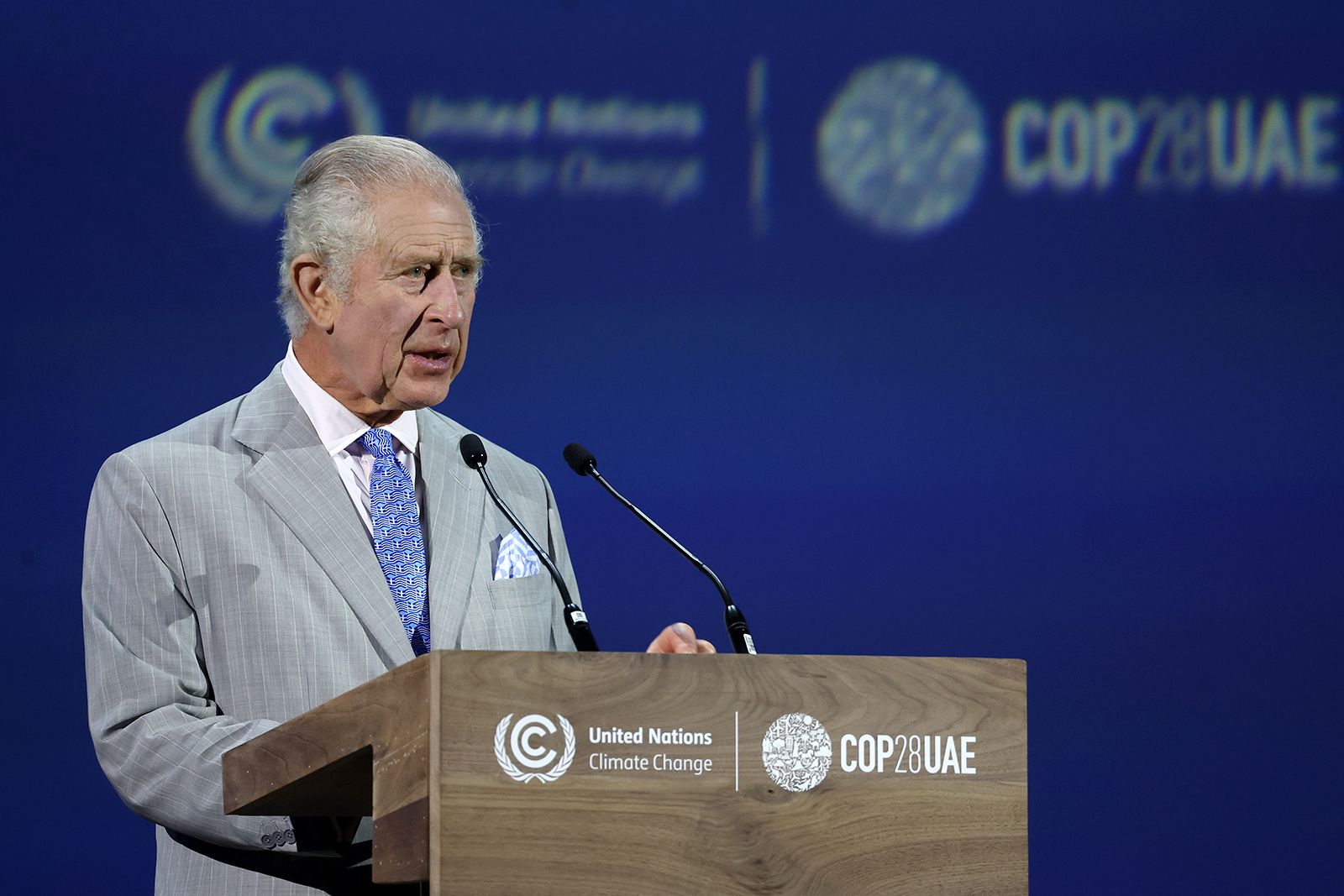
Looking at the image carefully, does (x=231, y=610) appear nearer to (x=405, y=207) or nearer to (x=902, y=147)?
(x=405, y=207)

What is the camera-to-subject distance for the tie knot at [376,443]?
2230mm

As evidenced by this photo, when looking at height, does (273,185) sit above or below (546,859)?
above

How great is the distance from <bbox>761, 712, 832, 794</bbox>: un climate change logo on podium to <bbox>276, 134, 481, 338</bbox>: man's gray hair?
1055mm

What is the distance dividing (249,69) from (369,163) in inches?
47.6

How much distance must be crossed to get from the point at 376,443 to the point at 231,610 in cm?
35

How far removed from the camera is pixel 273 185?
3.27 meters

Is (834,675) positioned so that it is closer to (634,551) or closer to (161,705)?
(161,705)

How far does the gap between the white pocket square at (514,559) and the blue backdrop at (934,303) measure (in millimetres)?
1055

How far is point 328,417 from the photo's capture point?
7.25ft

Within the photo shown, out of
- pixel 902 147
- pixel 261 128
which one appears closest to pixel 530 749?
pixel 261 128

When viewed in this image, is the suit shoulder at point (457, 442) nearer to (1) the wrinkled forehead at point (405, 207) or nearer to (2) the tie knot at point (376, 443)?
(2) the tie knot at point (376, 443)

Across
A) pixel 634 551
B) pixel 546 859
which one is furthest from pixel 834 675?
pixel 634 551

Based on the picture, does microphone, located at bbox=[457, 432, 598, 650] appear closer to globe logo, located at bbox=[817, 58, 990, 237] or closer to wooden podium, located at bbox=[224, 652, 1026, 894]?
wooden podium, located at bbox=[224, 652, 1026, 894]

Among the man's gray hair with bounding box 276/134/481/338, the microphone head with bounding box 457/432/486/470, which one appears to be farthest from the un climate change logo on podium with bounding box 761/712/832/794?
the man's gray hair with bounding box 276/134/481/338
